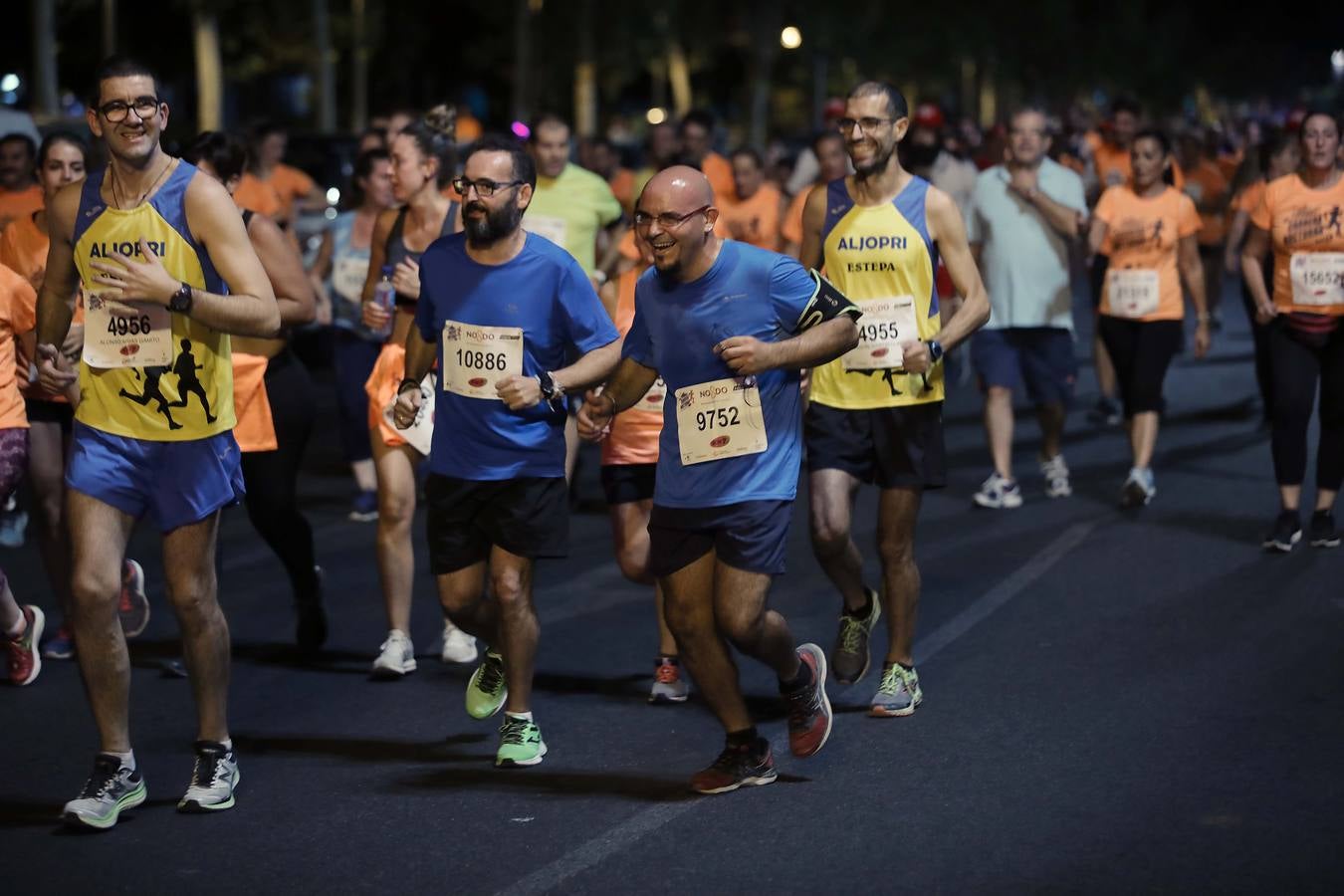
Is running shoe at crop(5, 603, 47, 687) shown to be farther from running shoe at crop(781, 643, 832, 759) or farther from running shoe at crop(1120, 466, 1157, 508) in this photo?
running shoe at crop(1120, 466, 1157, 508)

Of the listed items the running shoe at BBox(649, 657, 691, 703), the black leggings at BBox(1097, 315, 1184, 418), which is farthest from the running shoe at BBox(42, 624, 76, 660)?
the black leggings at BBox(1097, 315, 1184, 418)

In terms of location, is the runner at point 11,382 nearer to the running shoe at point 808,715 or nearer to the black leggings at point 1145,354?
the running shoe at point 808,715

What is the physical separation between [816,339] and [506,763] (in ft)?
5.67

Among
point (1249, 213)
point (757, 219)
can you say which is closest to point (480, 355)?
point (1249, 213)

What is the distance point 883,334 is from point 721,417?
4.39 feet

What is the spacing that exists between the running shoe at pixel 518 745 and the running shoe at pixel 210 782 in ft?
2.89

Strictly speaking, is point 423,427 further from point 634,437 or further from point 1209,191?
point 1209,191

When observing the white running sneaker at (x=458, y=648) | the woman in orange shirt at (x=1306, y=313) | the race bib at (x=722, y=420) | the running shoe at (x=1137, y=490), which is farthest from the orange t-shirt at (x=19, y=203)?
the woman in orange shirt at (x=1306, y=313)

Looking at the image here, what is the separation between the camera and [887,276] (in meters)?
7.65

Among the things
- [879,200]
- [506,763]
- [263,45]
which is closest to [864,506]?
[879,200]

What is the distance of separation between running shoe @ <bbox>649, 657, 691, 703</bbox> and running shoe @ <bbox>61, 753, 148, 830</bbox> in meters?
2.08

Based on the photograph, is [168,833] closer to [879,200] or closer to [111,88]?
[111,88]

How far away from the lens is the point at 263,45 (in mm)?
44375

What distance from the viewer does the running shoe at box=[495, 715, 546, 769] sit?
6.95 metres
